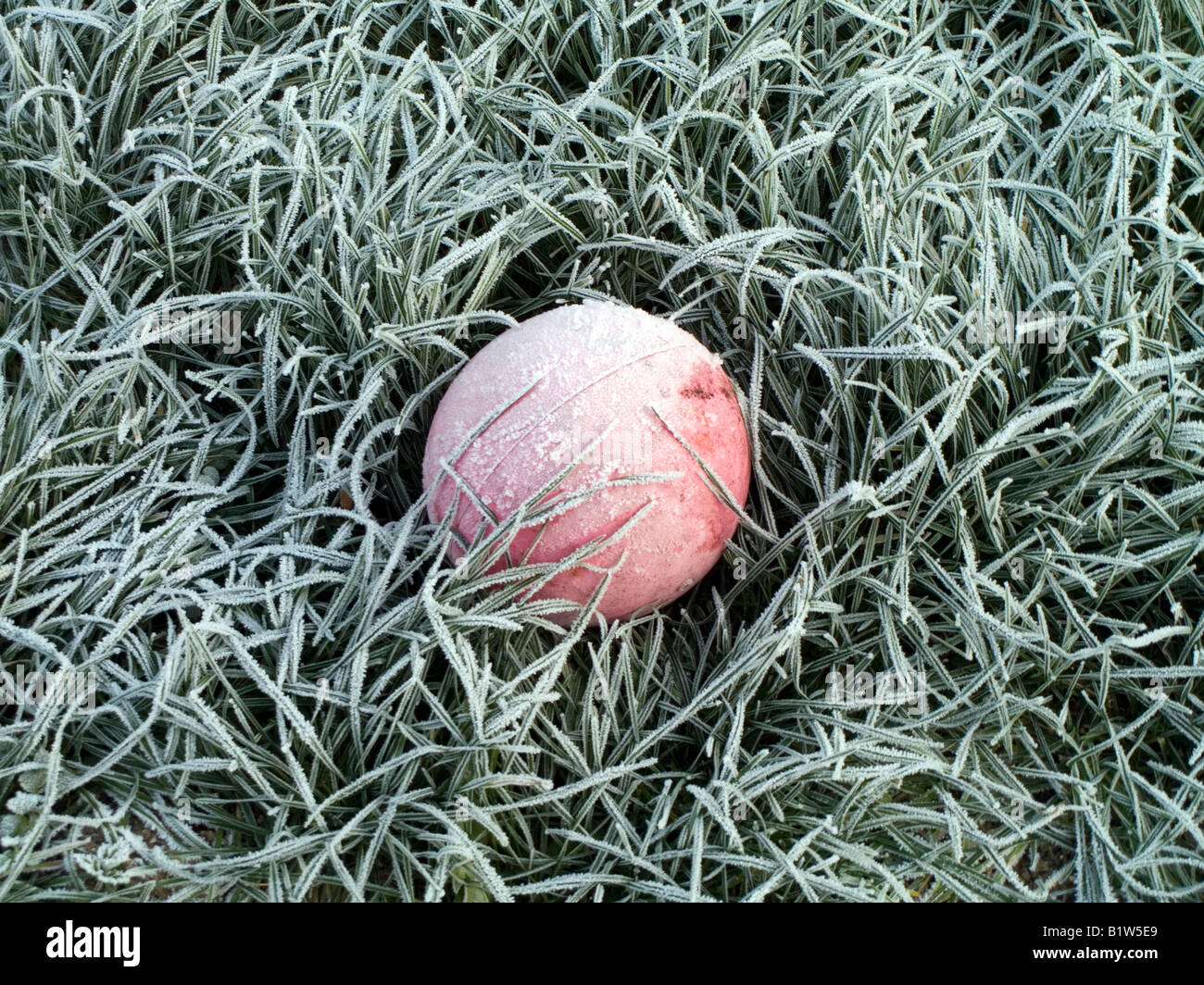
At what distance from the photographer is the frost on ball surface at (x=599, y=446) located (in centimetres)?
168

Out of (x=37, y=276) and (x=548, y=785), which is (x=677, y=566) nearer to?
(x=548, y=785)

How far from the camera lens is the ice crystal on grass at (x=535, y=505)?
1.66 metres

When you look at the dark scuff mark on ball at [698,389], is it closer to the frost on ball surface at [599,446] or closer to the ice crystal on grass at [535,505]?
the frost on ball surface at [599,446]

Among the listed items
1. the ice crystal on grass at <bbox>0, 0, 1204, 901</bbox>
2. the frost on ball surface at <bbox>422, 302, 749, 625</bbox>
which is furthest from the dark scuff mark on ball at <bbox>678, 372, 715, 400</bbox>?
the ice crystal on grass at <bbox>0, 0, 1204, 901</bbox>

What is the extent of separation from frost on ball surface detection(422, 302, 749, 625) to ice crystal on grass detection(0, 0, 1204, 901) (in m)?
0.09

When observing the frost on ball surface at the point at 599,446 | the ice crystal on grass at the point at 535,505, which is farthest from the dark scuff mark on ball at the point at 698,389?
the ice crystal on grass at the point at 535,505

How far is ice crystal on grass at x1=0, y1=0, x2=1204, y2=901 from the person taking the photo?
1.66 m

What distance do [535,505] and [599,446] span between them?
5.9 inches

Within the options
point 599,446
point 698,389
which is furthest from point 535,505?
point 698,389

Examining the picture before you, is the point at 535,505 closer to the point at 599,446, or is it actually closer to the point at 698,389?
the point at 599,446

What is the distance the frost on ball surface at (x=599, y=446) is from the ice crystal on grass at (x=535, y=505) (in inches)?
3.5

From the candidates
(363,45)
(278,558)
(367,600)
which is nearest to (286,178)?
(363,45)

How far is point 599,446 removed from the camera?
1669 millimetres

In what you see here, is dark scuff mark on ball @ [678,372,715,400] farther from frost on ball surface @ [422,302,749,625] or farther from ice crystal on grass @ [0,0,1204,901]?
ice crystal on grass @ [0,0,1204,901]
